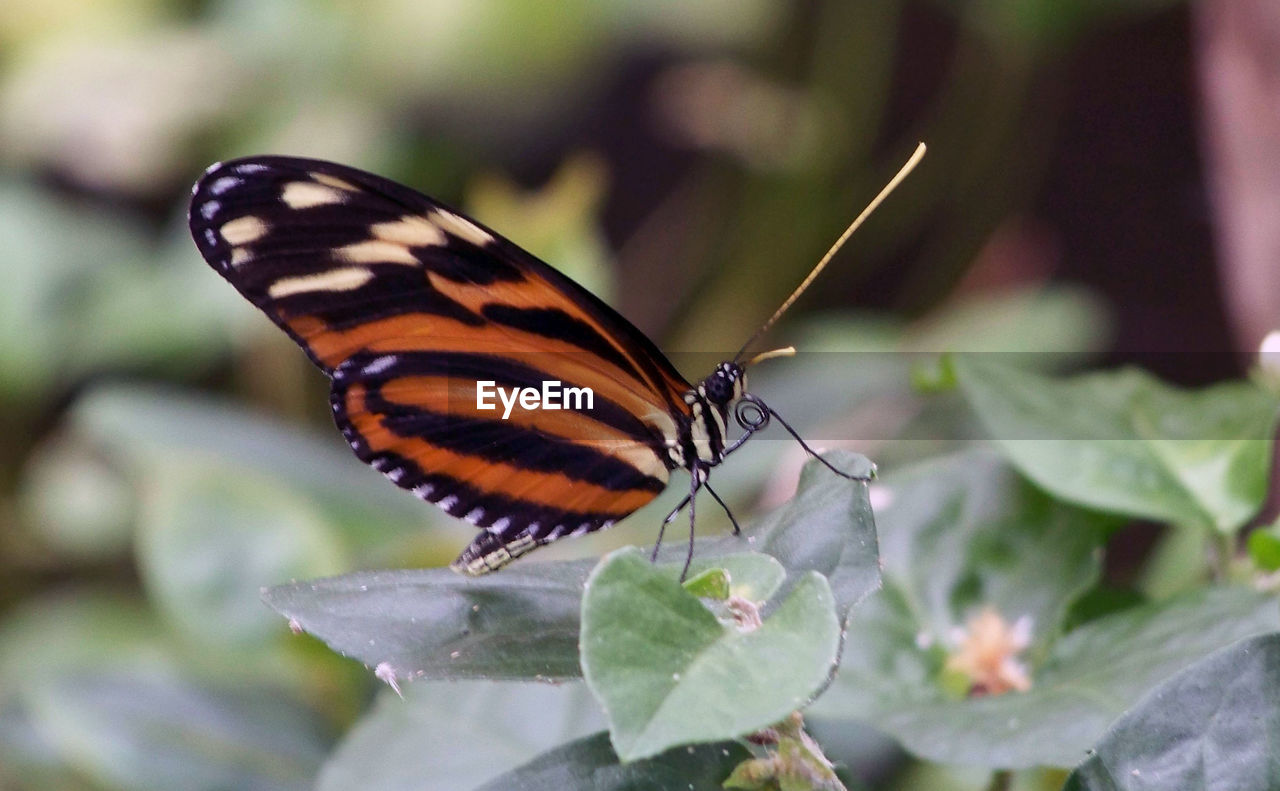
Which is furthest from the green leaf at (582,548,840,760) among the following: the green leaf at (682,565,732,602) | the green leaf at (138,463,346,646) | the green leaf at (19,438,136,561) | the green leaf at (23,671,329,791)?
the green leaf at (19,438,136,561)

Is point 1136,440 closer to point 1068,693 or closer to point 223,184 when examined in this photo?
point 1068,693

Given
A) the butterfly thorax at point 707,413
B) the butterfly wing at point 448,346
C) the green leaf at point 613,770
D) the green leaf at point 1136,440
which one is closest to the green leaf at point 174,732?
the butterfly wing at point 448,346

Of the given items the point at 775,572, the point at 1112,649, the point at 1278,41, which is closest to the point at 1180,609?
the point at 1112,649

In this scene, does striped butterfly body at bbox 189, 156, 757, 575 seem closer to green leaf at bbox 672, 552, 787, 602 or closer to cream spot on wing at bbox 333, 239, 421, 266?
cream spot on wing at bbox 333, 239, 421, 266

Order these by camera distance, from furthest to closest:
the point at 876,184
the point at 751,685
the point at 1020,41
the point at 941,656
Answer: the point at 876,184, the point at 1020,41, the point at 941,656, the point at 751,685

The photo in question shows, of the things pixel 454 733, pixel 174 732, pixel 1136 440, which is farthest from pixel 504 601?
pixel 174 732

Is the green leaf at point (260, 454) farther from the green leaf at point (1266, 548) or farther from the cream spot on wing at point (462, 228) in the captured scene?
the green leaf at point (1266, 548)

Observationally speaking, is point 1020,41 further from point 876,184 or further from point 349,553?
point 349,553
